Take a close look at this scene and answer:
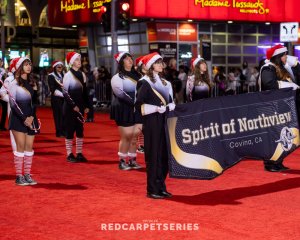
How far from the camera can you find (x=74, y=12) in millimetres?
32281

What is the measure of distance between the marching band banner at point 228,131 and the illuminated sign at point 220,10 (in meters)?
19.2

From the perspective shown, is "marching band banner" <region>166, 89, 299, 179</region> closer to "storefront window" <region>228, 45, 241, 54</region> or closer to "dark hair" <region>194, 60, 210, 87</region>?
"dark hair" <region>194, 60, 210, 87</region>

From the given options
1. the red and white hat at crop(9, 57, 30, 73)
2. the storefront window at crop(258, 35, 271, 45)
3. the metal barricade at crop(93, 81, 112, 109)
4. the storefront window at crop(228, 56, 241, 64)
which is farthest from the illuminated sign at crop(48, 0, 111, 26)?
the red and white hat at crop(9, 57, 30, 73)

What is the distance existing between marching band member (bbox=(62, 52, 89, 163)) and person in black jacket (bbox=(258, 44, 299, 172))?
10.8 ft

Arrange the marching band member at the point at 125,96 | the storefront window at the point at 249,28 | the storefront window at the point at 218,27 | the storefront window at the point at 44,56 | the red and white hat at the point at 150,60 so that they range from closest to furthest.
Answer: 1. the red and white hat at the point at 150,60
2. the marching band member at the point at 125,96
3. the storefront window at the point at 218,27
4. the storefront window at the point at 249,28
5. the storefront window at the point at 44,56

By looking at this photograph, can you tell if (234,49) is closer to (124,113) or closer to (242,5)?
(242,5)

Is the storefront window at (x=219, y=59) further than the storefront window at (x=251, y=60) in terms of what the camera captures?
No

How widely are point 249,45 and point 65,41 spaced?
22.0 m

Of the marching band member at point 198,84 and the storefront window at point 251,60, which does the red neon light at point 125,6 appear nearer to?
the marching band member at point 198,84

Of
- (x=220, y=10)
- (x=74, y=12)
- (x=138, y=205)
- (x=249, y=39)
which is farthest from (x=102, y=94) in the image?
(x=138, y=205)

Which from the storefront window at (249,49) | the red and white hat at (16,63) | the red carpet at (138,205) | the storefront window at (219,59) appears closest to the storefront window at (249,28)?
the storefront window at (249,49)

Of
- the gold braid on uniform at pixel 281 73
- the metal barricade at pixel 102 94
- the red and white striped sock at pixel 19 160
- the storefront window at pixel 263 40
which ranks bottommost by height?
the metal barricade at pixel 102 94

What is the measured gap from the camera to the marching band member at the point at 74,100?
37.2ft

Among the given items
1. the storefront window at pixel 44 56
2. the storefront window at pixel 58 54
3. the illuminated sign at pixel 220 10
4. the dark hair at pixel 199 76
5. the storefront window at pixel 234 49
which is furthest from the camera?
the storefront window at pixel 58 54
